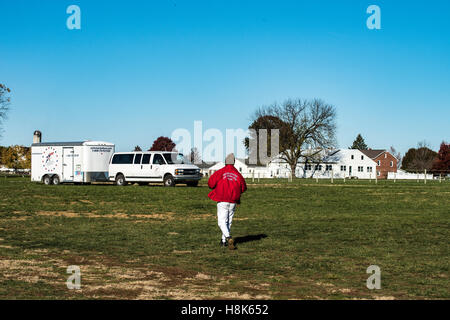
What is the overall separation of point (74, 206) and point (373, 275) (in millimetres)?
Answer: 15109

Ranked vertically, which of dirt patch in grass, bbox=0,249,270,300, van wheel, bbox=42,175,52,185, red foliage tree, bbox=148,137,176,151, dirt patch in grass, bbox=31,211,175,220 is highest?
red foliage tree, bbox=148,137,176,151

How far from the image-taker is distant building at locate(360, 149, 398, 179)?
108 meters

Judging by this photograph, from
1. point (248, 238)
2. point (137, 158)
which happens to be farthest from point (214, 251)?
point (137, 158)

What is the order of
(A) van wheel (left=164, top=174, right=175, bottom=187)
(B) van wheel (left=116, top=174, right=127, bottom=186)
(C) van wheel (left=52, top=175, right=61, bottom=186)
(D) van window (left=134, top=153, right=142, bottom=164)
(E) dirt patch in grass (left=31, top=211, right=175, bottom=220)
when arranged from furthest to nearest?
(C) van wheel (left=52, top=175, right=61, bottom=186)
(B) van wheel (left=116, top=174, right=127, bottom=186)
(D) van window (left=134, top=153, right=142, bottom=164)
(A) van wheel (left=164, top=174, right=175, bottom=187)
(E) dirt patch in grass (left=31, top=211, right=175, bottom=220)

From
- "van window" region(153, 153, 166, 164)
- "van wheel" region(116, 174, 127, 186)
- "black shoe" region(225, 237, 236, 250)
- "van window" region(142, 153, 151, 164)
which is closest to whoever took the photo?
"black shoe" region(225, 237, 236, 250)

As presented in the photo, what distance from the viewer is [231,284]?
730cm

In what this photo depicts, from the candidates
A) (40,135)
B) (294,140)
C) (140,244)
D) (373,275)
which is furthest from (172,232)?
(294,140)

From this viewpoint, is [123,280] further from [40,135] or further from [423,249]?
[40,135]

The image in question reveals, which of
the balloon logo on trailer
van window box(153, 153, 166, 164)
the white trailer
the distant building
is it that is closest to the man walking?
van window box(153, 153, 166, 164)

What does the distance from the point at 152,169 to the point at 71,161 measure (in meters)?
6.29

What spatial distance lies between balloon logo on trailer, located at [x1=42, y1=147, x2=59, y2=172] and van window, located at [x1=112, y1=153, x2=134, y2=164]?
4793mm

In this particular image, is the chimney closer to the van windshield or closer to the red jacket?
the van windshield

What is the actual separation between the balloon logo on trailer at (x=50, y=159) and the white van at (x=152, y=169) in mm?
4634

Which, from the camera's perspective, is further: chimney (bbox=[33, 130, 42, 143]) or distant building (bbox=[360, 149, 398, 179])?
distant building (bbox=[360, 149, 398, 179])
